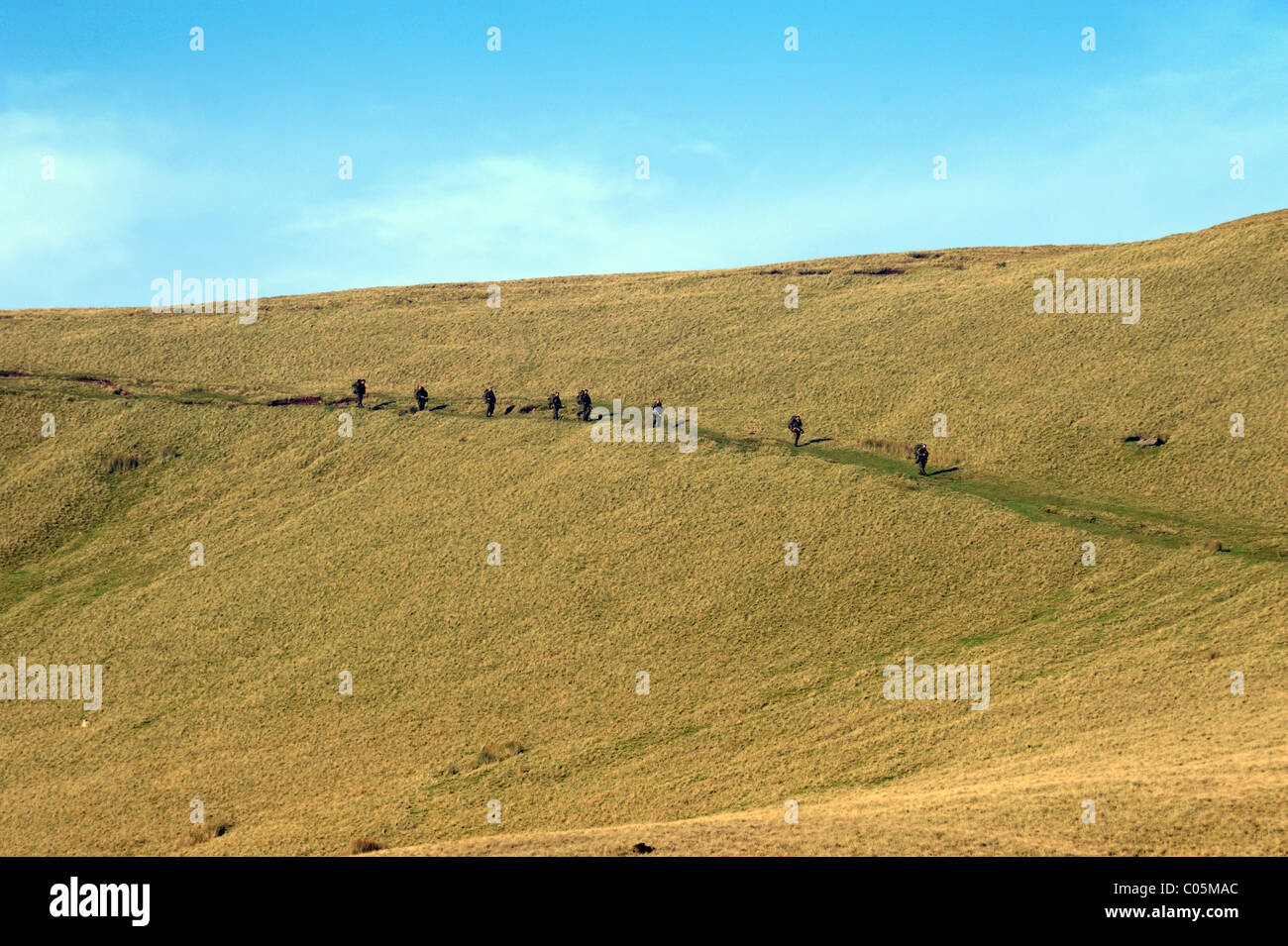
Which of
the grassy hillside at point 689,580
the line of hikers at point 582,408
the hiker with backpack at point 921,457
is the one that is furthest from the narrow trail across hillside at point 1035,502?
the line of hikers at point 582,408

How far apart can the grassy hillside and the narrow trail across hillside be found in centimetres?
30

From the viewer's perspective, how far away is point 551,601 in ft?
140

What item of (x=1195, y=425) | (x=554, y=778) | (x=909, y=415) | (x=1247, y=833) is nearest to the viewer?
(x=1247, y=833)

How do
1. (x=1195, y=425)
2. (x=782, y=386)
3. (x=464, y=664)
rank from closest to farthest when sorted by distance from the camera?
(x=464, y=664) < (x=1195, y=425) < (x=782, y=386)

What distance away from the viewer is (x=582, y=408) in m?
63.8

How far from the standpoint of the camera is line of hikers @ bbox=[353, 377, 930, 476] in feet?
167

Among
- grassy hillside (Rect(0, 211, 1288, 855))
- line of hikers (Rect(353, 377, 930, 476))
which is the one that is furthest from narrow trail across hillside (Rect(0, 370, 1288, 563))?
line of hikers (Rect(353, 377, 930, 476))

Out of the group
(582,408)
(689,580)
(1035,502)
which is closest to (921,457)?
(1035,502)

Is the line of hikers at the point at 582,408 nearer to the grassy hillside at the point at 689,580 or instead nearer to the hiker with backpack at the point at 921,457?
the hiker with backpack at the point at 921,457

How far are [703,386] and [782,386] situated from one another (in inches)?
206

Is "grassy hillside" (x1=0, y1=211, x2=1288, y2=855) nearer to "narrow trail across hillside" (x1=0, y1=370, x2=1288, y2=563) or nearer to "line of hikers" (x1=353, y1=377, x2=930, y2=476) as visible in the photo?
"narrow trail across hillside" (x1=0, y1=370, x2=1288, y2=563)

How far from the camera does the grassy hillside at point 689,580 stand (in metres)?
27.0

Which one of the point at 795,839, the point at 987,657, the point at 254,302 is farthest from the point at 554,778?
the point at 254,302

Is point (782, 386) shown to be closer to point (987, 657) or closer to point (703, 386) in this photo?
point (703, 386)
